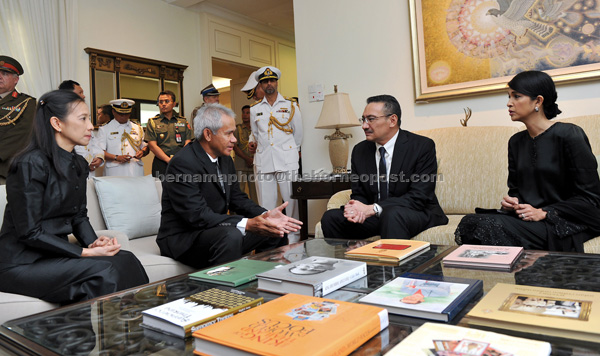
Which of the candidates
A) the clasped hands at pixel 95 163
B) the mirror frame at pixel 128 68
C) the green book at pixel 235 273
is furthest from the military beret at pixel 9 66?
the green book at pixel 235 273

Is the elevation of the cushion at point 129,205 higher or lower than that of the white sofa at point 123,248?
higher

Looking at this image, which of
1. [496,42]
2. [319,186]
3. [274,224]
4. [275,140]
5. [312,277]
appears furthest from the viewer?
[275,140]

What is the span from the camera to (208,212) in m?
2.08

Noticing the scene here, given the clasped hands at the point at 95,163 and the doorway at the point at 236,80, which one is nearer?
the clasped hands at the point at 95,163

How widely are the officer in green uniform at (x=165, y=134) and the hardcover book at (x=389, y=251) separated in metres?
3.19

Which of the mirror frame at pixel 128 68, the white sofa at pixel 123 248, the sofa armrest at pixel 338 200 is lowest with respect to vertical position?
the white sofa at pixel 123 248

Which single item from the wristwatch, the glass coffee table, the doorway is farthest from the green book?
the doorway

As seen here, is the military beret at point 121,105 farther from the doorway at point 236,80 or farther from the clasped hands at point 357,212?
the clasped hands at point 357,212

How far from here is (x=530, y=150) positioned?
220 centimetres

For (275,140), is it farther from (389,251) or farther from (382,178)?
(389,251)

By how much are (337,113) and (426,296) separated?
262cm

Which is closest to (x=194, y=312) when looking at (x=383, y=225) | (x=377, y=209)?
(x=383, y=225)

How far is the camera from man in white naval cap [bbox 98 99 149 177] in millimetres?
4492

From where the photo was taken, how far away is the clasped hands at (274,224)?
1912mm
